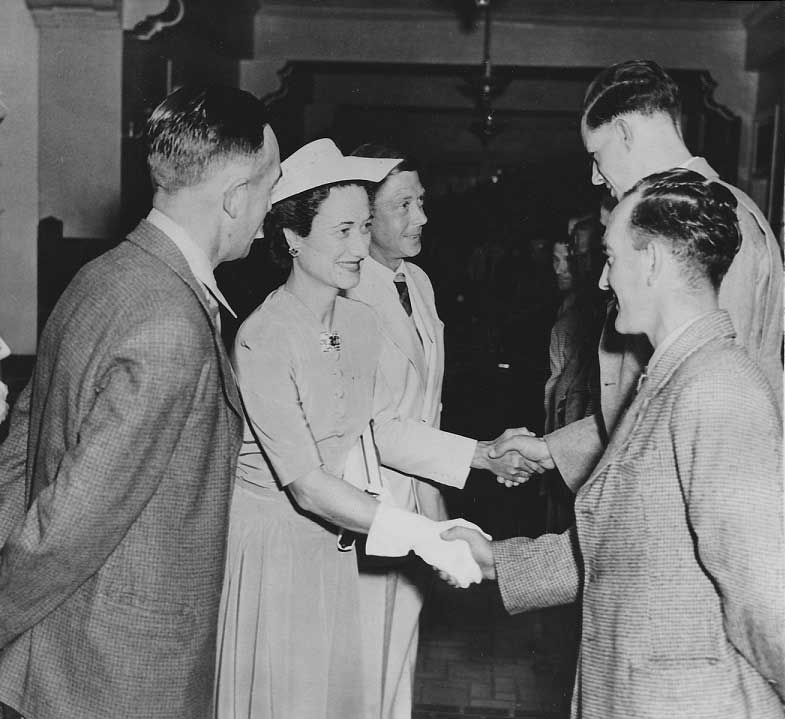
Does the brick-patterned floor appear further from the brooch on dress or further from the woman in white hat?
the brooch on dress

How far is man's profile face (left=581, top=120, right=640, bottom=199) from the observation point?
228 cm

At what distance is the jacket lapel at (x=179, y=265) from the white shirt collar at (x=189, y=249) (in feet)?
0.12

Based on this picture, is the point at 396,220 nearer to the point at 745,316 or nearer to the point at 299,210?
the point at 299,210

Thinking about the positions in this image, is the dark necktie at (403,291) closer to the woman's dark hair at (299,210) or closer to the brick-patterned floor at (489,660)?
the woman's dark hair at (299,210)

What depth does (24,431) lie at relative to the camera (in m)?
1.93

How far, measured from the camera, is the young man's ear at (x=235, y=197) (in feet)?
5.90

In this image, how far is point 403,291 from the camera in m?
3.13

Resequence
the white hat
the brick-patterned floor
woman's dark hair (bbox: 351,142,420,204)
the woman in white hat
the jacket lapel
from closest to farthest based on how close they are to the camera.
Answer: the jacket lapel < the woman in white hat < the white hat < woman's dark hair (bbox: 351,142,420,204) < the brick-patterned floor

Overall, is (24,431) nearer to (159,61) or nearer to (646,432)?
(646,432)

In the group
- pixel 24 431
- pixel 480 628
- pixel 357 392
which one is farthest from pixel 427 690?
pixel 24 431

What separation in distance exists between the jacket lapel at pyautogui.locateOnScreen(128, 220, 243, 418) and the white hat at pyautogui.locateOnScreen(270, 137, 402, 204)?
2.27ft

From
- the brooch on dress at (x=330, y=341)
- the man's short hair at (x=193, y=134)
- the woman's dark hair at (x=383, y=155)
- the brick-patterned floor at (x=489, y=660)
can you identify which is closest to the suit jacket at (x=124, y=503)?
the man's short hair at (x=193, y=134)

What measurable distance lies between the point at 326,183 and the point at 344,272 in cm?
22

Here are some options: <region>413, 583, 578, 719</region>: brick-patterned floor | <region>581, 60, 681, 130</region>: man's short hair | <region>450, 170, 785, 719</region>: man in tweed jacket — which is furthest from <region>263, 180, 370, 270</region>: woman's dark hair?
<region>413, 583, 578, 719</region>: brick-patterned floor
